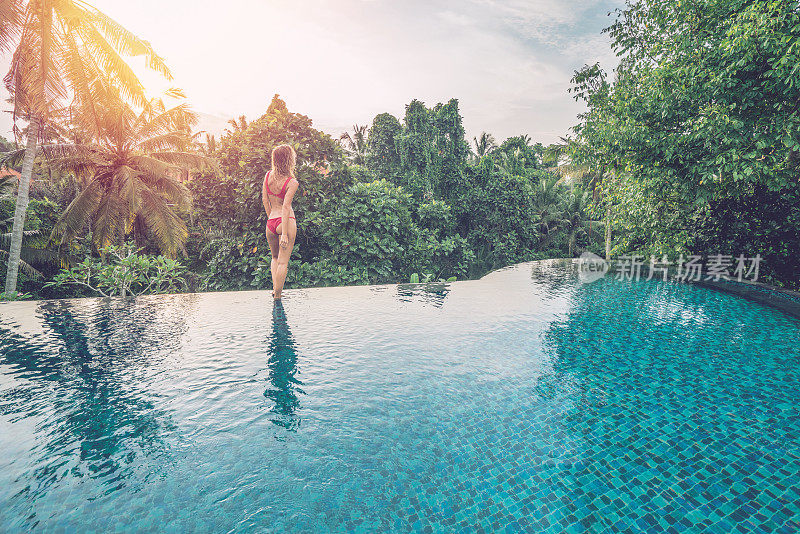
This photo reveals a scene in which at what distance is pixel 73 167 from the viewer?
504 inches

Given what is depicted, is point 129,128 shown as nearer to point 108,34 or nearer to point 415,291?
point 108,34

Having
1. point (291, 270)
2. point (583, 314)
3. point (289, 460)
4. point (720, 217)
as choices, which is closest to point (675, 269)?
point (720, 217)

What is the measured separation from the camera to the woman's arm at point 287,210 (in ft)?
17.6

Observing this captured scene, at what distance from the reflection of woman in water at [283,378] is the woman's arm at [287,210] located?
60.7 inches

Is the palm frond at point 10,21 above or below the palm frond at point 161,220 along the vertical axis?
above

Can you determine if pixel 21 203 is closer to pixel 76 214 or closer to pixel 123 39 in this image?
pixel 76 214

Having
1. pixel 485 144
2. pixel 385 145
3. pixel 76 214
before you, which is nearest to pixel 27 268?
pixel 76 214

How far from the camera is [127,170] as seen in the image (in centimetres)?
1309

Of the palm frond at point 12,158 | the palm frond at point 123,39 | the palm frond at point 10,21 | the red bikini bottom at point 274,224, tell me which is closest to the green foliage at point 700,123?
the red bikini bottom at point 274,224

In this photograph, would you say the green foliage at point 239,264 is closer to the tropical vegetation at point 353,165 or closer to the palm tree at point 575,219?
the tropical vegetation at point 353,165

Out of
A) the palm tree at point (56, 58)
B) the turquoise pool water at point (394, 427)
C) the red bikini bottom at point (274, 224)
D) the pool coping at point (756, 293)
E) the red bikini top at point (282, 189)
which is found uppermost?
the palm tree at point (56, 58)

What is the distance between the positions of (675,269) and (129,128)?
19.0 meters

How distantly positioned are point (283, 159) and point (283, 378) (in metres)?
3.50

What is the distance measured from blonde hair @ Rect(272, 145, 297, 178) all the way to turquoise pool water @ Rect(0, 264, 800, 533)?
2314 mm
